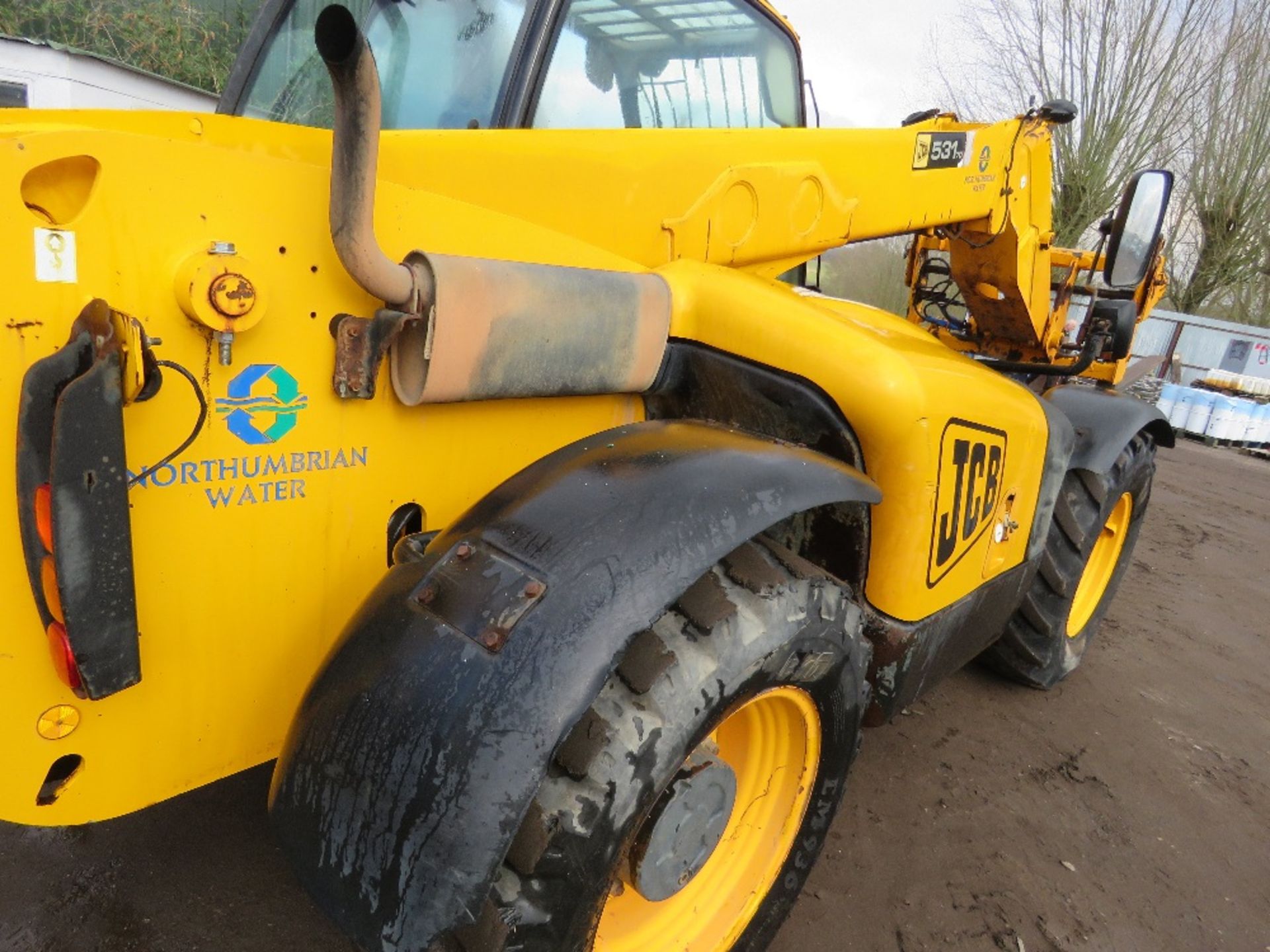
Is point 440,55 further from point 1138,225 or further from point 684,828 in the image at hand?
point 1138,225

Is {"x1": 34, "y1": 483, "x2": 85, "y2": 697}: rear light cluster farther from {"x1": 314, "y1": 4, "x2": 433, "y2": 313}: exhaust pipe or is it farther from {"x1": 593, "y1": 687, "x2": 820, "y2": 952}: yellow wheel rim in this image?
{"x1": 593, "y1": 687, "x2": 820, "y2": 952}: yellow wheel rim

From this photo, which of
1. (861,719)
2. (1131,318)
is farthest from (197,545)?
(1131,318)

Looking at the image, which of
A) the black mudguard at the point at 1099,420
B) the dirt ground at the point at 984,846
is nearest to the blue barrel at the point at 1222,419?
the dirt ground at the point at 984,846

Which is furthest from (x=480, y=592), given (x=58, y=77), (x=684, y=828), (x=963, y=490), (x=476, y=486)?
(x=58, y=77)

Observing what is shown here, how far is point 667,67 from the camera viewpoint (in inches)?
89.6

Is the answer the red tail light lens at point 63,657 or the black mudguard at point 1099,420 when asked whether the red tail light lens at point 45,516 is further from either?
the black mudguard at point 1099,420

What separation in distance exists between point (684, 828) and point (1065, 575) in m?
2.07

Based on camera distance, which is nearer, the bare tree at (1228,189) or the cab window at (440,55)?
the cab window at (440,55)

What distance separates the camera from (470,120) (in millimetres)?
1880

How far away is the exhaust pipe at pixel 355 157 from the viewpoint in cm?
105

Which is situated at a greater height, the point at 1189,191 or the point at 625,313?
the point at 1189,191

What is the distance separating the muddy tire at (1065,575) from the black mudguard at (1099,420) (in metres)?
0.10

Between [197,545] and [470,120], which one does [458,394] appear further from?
[470,120]

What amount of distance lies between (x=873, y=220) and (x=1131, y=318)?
1.59 m
